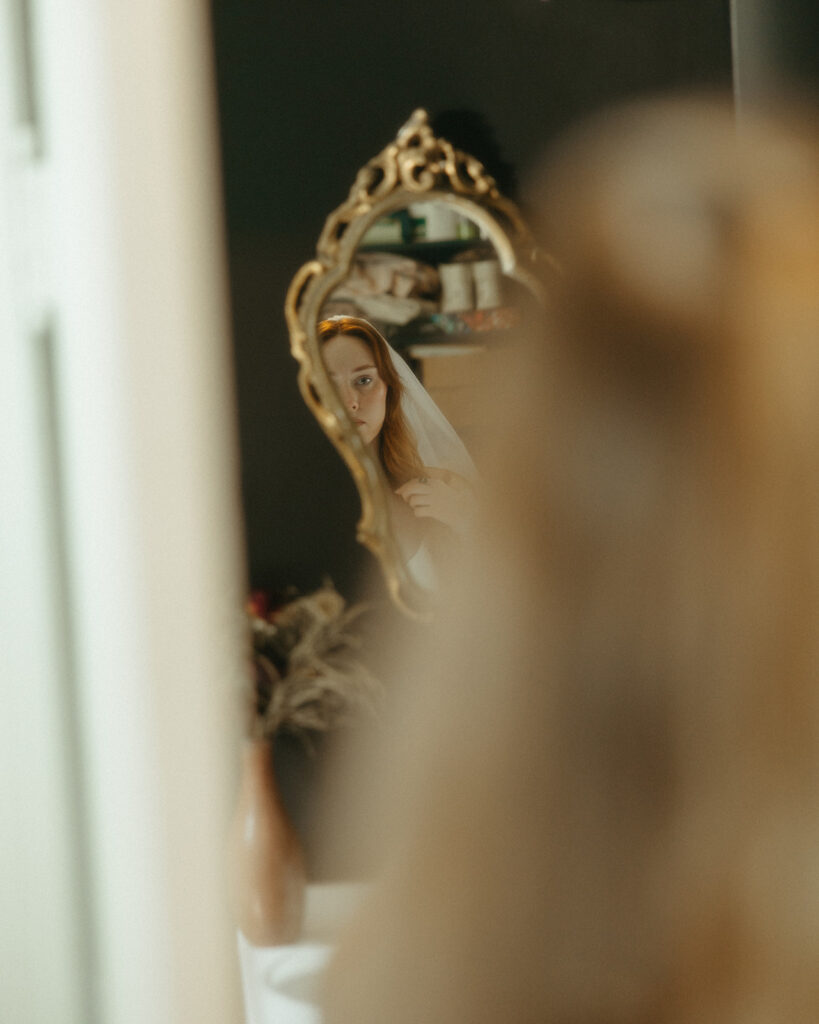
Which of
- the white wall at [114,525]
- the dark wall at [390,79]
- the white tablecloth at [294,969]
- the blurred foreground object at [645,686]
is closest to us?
the white wall at [114,525]

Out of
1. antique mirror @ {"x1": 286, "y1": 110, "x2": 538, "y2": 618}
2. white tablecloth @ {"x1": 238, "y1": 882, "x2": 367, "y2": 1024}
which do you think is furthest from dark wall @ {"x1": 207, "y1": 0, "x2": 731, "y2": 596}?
white tablecloth @ {"x1": 238, "y1": 882, "x2": 367, "y2": 1024}

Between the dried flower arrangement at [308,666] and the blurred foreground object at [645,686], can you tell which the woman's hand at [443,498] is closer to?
the dried flower arrangement at [308,666]

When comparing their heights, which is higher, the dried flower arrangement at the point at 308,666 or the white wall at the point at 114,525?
the white wall at the point at 114,525

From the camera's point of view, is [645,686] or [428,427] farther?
[428,427]

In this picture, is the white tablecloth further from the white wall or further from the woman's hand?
the white wall

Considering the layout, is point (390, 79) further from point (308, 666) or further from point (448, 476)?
point (308, 666)

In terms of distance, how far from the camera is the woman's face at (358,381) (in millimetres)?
1242

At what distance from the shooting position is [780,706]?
0.75 meters

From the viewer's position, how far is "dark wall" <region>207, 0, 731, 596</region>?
1216 millimetres

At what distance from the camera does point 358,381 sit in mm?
1250

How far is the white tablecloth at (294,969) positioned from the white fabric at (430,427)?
60 centimetres

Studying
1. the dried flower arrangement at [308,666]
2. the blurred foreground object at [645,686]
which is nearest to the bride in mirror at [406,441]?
the dried flower arrangement at [308,666]

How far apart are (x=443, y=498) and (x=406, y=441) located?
0.09m

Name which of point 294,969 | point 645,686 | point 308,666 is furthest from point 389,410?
point 294,969
